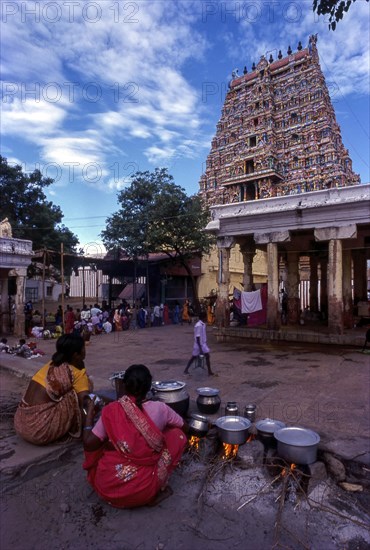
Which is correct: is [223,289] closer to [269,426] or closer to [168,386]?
[168,386]

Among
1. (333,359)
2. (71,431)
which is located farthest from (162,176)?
(71,431)

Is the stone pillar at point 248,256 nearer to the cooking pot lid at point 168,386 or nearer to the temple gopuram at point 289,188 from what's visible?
the temple gopuram at point 289,188

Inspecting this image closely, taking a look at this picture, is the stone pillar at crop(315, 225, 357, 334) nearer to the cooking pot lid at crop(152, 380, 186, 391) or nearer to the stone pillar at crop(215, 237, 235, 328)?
the stone pillar at crop(215, 237, 235, 328)

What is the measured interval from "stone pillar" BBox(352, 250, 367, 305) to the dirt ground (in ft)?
49.3

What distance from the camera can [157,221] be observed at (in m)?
20.2

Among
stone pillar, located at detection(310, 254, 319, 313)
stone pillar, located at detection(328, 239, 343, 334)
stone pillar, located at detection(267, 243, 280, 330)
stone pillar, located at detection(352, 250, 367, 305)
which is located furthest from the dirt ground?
stone pillar, located at detection(310, 254, 319, 313)

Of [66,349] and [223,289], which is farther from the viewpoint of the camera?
[223,289]

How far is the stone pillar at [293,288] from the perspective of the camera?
1597cm

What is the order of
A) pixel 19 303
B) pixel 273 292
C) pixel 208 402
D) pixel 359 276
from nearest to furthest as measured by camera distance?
1. pixel 208 402
2. pixel 273 292
3. pixel 19 303
4. pixel 359 276

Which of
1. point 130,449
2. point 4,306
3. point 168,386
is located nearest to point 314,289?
point 4,306

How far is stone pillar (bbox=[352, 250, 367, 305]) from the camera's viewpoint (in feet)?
55.9

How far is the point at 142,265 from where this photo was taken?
2159 cm

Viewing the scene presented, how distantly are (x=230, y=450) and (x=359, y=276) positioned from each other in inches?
612

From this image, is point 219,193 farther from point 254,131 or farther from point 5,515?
point 5,515
